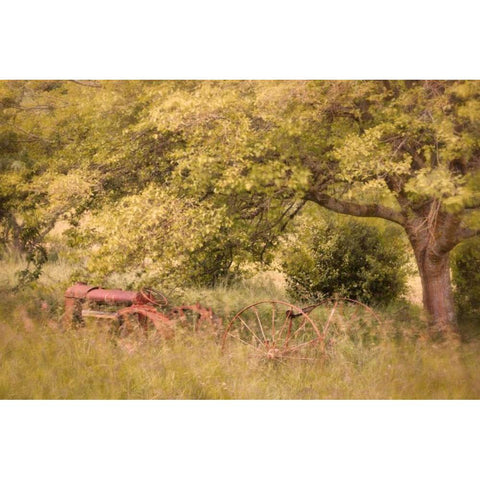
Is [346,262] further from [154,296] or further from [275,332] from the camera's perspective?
[154,296]

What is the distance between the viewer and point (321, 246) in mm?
6203

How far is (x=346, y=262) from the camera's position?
20.2ft

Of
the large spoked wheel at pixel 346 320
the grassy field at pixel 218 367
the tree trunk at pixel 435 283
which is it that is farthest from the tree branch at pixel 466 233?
the large spoked wheel at pixel 346 320

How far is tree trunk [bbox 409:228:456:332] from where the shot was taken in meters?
5.99

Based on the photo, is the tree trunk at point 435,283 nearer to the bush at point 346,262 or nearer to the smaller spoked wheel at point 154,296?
the bush at point 346,262

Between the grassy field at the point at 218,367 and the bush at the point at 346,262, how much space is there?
331 millimetres

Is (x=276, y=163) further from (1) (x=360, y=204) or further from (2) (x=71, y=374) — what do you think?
(2) (x=71, y=374)

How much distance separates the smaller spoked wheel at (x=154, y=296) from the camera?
6.07m

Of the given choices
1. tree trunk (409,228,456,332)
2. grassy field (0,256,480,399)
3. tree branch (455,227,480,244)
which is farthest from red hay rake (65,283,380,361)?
tree branch (455,227,480,244)

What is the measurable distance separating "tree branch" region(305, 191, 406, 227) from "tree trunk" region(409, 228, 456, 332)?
1.23 feet

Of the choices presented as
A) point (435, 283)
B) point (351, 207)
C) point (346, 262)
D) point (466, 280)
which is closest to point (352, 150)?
point (351, 207)

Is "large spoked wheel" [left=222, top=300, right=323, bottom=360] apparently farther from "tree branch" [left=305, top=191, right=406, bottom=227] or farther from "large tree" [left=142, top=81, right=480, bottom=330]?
"tree branch" [left=305, top=191, right=406, bottom=227]

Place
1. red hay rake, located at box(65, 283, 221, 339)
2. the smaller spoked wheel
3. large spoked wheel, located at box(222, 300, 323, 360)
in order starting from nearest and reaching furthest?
large spoked wheel, located at box(222, 300, 323, 360)
red hay rake, located at box(65, 283, 221, 339)
the smaller spoked wheel

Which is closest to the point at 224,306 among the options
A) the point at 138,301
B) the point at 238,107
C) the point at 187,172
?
the point at 138,301
